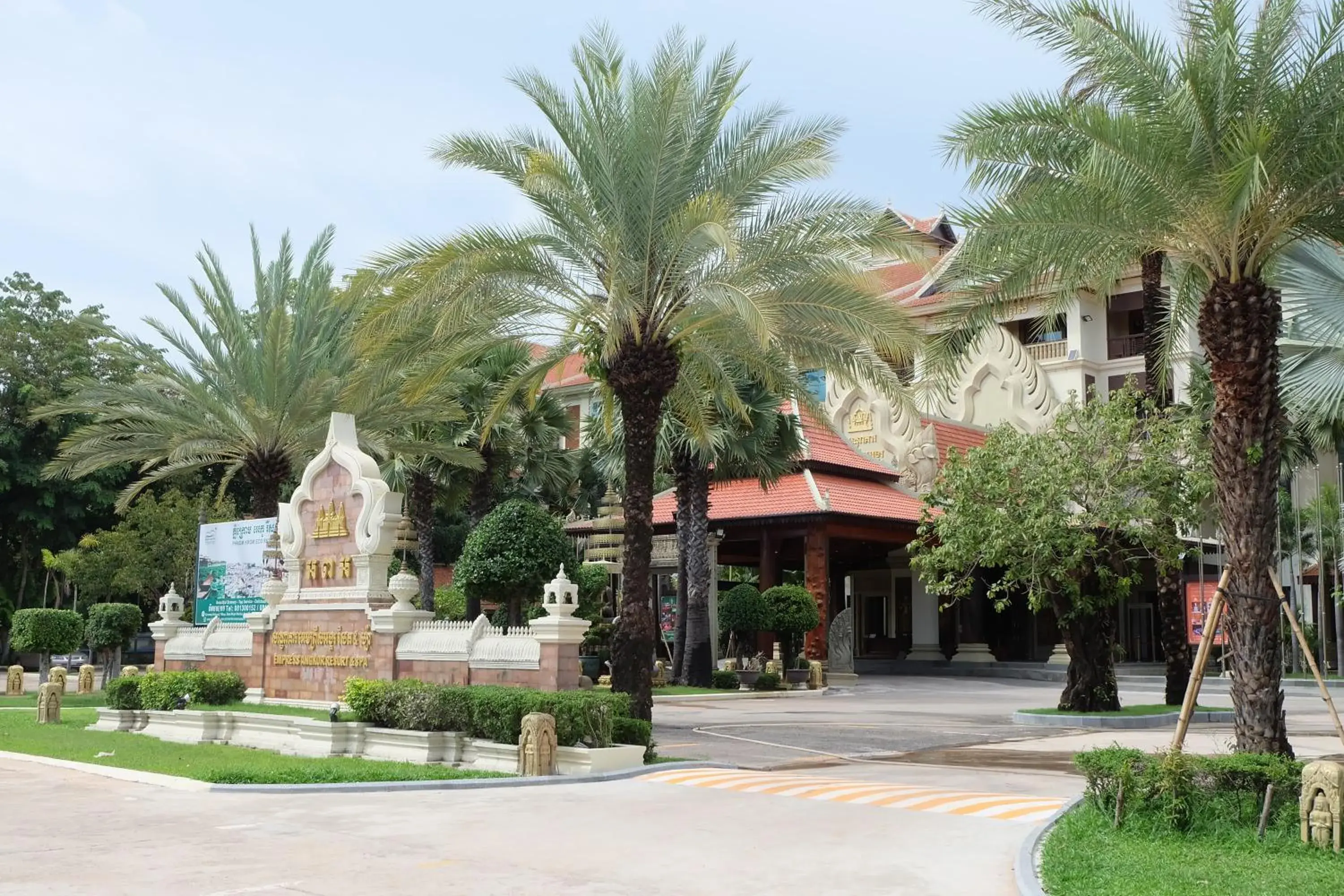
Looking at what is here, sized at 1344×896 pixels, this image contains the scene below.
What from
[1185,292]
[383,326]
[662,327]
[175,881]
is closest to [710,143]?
[662,327]

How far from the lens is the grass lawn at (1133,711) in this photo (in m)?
24.0

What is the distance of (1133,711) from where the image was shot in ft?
81.5

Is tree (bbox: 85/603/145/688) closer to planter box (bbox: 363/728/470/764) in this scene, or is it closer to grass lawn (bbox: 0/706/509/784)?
grass lawn (bbox: 0/706/509/784)

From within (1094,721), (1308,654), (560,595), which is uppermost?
(560,595)

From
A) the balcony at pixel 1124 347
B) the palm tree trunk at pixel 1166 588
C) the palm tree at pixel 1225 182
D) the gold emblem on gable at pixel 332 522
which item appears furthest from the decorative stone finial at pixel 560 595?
the balcony at pixel 1124 347

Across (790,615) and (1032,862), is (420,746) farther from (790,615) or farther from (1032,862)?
(790,615)

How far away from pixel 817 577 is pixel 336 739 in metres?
21.9

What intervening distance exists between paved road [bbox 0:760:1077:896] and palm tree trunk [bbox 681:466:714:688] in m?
17.3

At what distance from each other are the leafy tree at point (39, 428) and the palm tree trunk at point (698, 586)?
2444 centimetres

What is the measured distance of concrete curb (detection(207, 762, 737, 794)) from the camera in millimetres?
14203

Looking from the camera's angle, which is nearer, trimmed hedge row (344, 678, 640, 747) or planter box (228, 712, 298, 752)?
trimmed hedge row (344, 678, 640, 747)

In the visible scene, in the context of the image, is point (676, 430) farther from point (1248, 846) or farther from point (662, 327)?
point (1248, 846)

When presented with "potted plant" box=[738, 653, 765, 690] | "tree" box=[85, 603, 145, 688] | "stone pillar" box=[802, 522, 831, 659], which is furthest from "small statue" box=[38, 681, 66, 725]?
"stone pillar" box=[802, 522, 831, 659]

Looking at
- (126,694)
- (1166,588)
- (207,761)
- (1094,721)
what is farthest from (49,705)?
(1166,588)
